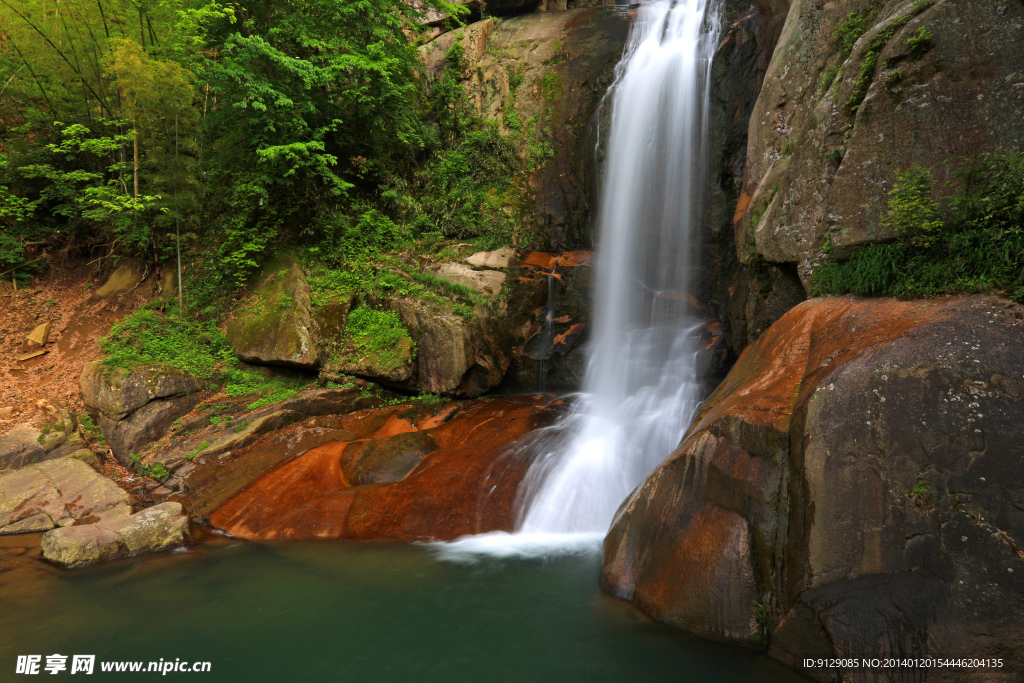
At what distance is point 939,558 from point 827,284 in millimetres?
3252

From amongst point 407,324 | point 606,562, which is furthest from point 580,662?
point 407,324

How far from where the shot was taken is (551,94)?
12.6 meters

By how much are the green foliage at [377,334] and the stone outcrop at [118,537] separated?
4299mm

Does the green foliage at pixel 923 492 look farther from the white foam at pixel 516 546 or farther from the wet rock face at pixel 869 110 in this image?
the white foam at pixel 516 546

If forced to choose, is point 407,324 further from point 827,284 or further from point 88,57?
point 88,57

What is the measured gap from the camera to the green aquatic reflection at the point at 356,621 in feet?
14.5

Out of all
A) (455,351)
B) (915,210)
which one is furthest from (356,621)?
(915,210)

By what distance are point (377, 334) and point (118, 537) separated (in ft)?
17.4

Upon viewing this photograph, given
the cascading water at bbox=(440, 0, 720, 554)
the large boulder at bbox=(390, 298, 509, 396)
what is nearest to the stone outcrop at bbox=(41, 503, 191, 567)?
the large boulder at bbox=(390, 298, 509, 396)

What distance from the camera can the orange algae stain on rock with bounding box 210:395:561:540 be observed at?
6770mm

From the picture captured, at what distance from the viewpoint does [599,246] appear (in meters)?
11.1

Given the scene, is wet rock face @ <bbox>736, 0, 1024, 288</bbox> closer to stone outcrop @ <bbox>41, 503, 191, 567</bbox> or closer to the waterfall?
the waterfall

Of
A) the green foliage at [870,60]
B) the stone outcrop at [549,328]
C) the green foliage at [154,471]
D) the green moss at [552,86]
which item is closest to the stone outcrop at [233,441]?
the green foliage at [154,471]

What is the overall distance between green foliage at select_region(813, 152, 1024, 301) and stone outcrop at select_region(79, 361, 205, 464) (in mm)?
10199
